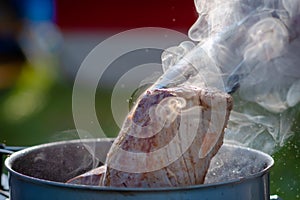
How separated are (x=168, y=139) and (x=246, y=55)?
0.74m

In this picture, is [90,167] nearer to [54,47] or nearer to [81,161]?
[81,161]

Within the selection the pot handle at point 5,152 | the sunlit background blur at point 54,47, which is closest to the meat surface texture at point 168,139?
the pot handle at point 5,152

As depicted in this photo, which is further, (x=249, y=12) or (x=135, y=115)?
(x=249, y=12)

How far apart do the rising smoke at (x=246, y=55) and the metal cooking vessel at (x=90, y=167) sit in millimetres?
292

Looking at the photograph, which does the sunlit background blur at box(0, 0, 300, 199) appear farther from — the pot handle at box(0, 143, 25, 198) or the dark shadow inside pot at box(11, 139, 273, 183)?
the dark shadow inside pot at box(11, 139, 273, 183)

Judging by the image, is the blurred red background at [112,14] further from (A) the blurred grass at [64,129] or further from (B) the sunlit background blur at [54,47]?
(A) the blurred grass at [64,129]

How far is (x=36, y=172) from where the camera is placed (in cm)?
228

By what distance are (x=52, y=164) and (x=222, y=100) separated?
72cm

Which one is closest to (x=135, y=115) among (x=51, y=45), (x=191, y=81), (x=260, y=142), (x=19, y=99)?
(x=191, y=81)

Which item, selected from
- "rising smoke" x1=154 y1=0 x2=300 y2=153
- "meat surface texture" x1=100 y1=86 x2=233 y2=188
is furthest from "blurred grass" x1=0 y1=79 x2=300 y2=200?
"meat surface texture" x1=100 y1=86 x2=233 y2=188

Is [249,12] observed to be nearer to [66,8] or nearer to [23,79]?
[23,79]

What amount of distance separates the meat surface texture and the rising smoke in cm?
31

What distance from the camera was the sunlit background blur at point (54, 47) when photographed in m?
6.15

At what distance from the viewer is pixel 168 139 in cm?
189
